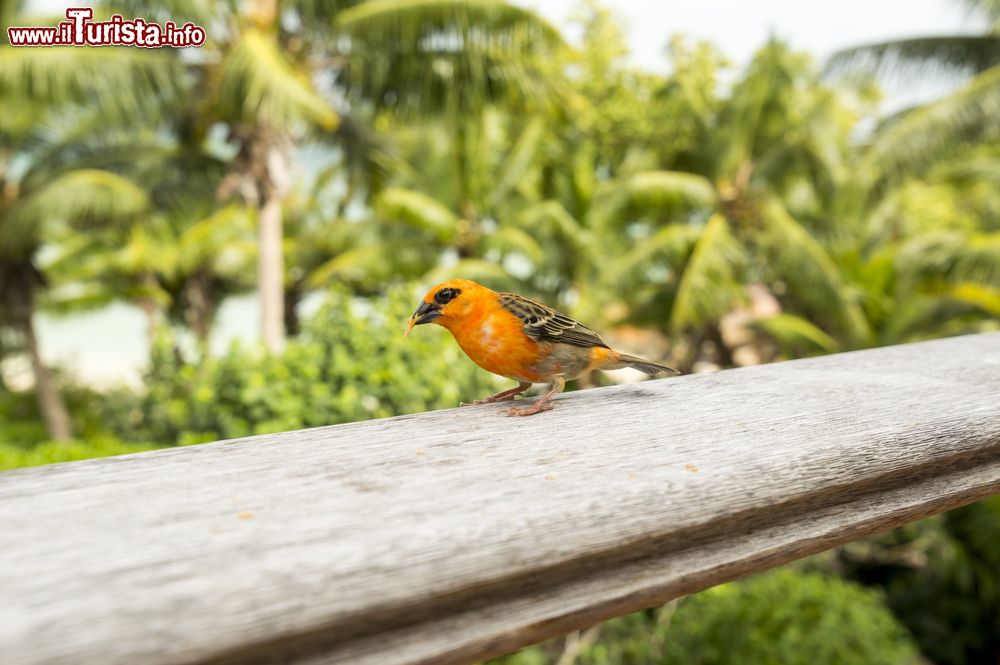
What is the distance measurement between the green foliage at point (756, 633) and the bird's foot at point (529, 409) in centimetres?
432

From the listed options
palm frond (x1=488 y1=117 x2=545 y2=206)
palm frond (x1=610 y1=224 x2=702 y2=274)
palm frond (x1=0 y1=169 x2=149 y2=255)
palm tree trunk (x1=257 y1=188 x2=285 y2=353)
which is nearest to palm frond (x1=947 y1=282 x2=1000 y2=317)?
palm frond (x1=610 y1=224 x2=702 y2=274)

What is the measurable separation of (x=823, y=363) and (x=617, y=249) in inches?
474

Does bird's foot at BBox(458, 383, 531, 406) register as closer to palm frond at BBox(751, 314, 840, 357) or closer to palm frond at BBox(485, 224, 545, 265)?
palm frond at BBox(751, 314, 840, 357)

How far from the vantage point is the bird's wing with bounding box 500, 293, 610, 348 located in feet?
4.85

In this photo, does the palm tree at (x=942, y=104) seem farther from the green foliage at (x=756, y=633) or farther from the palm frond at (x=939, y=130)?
the green foliage at (x=756, y=633)

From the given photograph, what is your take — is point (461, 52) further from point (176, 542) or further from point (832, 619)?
point (176, 542)

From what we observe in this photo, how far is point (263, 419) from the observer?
390 cm

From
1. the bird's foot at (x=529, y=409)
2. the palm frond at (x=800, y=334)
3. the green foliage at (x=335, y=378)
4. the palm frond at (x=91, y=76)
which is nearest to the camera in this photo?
the bird's foot at (x=529, y=409)

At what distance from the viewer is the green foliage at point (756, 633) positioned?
5.40 metres

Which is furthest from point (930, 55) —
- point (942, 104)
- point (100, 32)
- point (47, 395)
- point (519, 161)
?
point (47, 395)

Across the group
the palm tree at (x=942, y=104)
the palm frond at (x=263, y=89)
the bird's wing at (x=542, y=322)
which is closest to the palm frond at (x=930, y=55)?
the palm tree at (x=942, y=104)

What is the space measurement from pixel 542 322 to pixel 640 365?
0.84ft

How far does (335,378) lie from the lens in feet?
12.9

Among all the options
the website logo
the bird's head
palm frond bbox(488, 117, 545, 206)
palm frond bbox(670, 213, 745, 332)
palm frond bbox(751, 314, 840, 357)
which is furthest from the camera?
palm frond bbox(488, 117, 545, 206)
